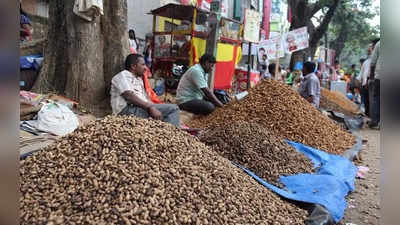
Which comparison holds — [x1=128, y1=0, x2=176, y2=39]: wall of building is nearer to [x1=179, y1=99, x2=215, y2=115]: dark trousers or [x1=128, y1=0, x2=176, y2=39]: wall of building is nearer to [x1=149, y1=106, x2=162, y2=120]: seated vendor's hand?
[x1=179, y1=99, x2=215, y2=115]: dark trousers

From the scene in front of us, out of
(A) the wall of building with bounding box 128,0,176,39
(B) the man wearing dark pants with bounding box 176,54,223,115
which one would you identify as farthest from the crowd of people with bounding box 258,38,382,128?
(A) the wall of building with bounding box 128,0,176,39

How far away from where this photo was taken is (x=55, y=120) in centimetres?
315

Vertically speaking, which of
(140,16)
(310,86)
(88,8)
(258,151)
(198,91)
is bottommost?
(258,151)

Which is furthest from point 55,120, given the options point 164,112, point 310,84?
point 310,84

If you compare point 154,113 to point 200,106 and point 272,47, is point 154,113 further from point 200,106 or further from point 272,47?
point 272,47

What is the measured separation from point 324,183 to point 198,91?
9.39 feet

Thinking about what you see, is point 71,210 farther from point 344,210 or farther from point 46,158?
point 344,210

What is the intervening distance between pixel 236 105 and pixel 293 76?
7588 millimetres

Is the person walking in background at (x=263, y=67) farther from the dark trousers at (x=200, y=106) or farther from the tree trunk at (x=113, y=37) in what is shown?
the tree trunk at (x=113, y=37)

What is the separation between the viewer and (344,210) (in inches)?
106

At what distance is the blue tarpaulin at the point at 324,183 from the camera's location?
8.34 feet

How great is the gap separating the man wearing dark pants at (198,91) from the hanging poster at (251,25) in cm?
222

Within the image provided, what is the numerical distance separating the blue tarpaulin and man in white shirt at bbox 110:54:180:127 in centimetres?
150

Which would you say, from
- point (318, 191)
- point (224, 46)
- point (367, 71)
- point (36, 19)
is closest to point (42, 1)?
point (36, 19)
